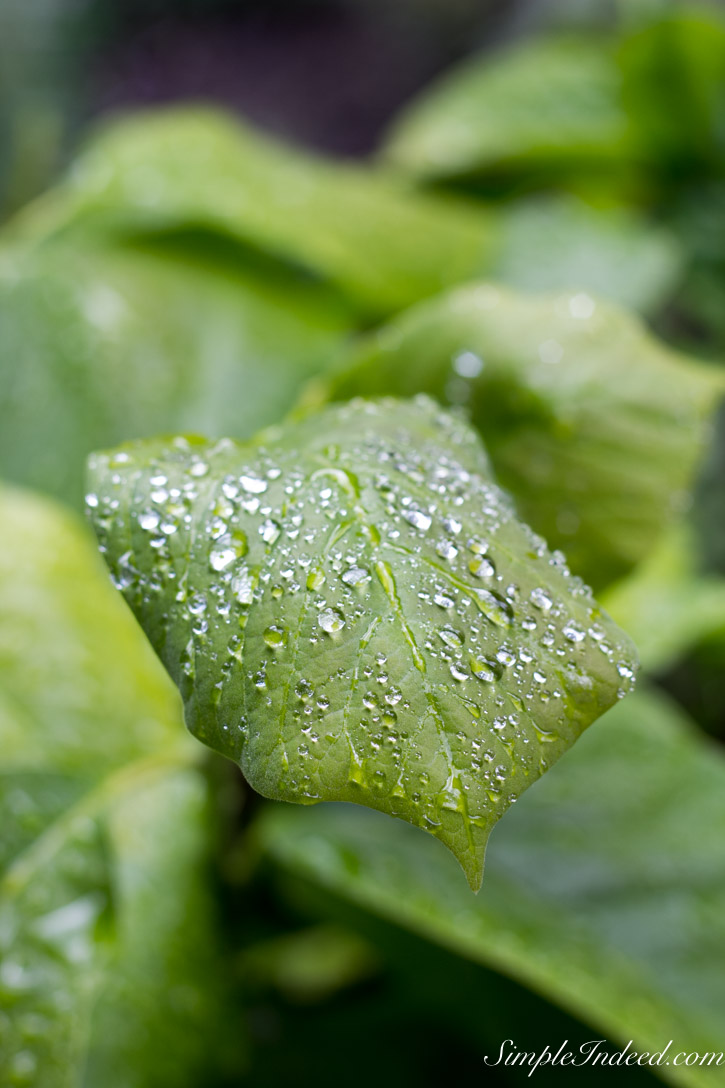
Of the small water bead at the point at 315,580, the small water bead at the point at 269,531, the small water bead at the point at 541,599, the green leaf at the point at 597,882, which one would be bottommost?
the green leaf at the point at 597,882

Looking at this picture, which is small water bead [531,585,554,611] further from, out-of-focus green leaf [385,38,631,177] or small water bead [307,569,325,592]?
out-of-focus green leaf [385,38,631,177]

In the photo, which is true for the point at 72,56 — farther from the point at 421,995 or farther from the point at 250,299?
the point at 421,995

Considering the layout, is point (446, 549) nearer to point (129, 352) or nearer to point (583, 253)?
point (129, 352)

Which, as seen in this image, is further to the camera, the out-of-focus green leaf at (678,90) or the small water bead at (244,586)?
the out-of-focus green leaf at (678,90)

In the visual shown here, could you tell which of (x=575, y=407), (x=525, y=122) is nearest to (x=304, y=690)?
(x=575, y=407)

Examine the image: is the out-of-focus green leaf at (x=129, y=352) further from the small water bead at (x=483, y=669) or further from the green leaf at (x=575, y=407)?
the small water bead at (x=483, y=669)

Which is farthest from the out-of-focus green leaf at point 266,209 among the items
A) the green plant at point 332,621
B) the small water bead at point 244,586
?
the small water bead at point 244,586
